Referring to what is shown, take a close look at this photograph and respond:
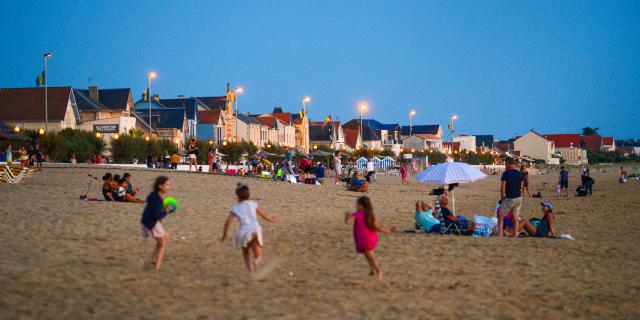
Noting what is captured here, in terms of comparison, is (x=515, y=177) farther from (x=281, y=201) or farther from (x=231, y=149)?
(x=231, y=149)

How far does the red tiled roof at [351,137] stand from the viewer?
4208 inches

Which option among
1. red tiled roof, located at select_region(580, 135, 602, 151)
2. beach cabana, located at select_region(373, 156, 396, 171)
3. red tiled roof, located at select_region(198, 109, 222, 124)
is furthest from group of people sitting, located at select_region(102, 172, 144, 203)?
red tiled roof, located at select_region(580, 135, 602, 151)

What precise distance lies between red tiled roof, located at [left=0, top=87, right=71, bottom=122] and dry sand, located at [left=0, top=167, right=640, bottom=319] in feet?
133

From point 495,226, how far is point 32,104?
163ft

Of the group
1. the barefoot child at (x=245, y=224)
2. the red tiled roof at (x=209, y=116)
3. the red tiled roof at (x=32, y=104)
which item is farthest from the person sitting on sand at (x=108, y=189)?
the red tiled roof at (x=209, y=116)

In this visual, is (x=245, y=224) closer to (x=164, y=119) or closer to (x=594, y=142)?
(x=164, y=119)

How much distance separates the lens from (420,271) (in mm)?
10211

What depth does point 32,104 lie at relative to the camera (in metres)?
56.3

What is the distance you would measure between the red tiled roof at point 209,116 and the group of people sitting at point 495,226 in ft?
195

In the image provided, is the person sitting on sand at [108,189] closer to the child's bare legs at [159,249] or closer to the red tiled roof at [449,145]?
the child's bare legs at [159,249]

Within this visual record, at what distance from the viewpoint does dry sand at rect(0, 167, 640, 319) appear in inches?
298

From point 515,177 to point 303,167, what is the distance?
20.5 meters

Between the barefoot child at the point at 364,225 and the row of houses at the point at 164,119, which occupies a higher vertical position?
the row of houses at the point at 164,119

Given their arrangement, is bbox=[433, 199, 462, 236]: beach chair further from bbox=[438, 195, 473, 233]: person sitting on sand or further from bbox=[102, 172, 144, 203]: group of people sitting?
bbox=[102, 172, 144, 203]: group of people sitting
